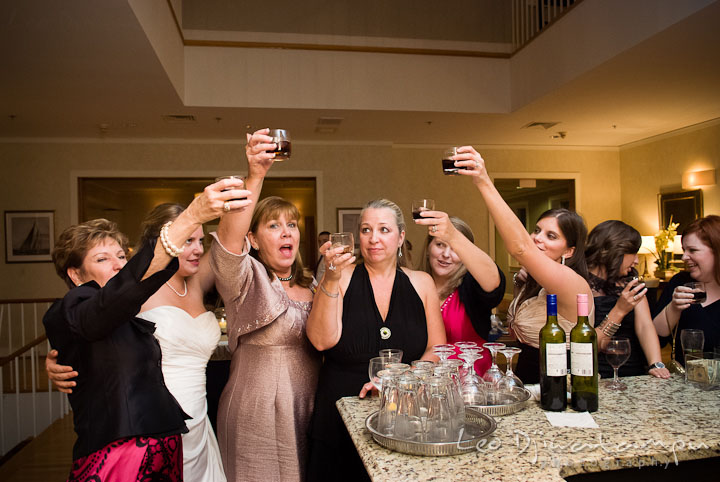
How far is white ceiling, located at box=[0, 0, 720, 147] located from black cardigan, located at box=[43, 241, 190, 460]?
3.07 m

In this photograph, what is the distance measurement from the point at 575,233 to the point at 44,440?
16.0 feet

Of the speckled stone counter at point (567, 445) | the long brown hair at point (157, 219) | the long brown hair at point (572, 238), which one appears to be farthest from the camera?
the long brown hair at point (572, 238)

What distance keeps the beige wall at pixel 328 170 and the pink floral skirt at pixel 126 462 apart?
6.89 m

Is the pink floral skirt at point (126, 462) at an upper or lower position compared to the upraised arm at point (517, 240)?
lower

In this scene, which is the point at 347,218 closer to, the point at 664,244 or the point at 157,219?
the point at 664,244

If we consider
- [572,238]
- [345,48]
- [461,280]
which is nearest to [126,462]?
[461,280]

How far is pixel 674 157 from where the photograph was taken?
8.50 meters

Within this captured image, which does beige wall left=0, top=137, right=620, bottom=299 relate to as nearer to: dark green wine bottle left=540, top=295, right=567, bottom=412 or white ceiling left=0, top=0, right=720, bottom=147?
white ceiling left=0, top=0, right=720, bottom=147

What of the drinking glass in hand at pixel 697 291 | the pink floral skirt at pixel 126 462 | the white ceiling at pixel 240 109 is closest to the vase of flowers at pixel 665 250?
the white ceiling at pixel 240 109

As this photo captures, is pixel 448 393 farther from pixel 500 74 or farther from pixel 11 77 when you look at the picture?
pixel 500 74

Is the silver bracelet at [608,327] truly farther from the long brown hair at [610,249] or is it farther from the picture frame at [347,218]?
the picture frame at [347,218]

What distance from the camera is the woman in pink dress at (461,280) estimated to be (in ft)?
7.50

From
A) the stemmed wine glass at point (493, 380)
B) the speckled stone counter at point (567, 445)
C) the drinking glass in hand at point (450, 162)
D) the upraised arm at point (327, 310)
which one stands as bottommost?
the speckled stone counter at point (567, 445)

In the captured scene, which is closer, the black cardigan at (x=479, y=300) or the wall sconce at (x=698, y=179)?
the black cardigan at (x=479, y=300)
